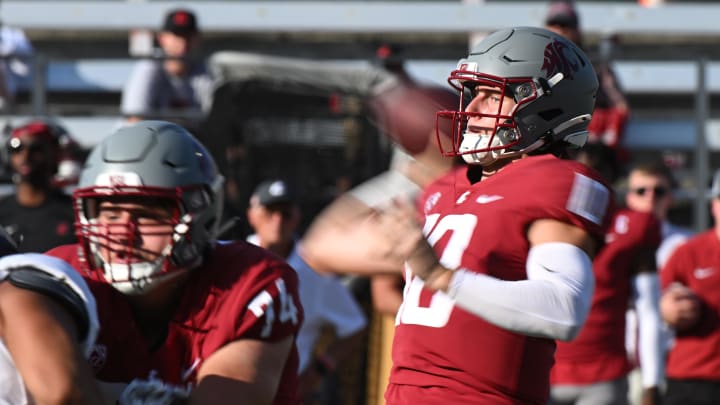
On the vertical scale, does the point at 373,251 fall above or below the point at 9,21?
above

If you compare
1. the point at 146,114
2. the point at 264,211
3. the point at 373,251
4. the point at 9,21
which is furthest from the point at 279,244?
the point at 9,21

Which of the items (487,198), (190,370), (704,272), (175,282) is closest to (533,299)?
(487,198)

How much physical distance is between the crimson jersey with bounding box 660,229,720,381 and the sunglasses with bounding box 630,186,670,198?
426 millimetres

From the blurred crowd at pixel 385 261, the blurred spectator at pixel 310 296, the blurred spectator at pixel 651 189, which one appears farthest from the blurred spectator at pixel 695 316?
the blurred crowd at pixel 385 261

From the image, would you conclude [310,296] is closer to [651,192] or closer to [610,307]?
[610,307]

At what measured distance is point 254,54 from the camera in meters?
7.66

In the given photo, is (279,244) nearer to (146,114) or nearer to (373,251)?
(146,114)

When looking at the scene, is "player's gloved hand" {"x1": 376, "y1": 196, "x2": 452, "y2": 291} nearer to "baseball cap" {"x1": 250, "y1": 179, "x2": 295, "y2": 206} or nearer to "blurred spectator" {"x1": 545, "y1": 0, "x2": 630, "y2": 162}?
"baseball cap" {"x1": 250, "y1": 179, "x2": 295, "y2": 206}

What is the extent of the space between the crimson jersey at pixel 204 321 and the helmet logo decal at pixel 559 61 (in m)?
0.86

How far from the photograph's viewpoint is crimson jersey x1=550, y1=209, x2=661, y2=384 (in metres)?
6.09

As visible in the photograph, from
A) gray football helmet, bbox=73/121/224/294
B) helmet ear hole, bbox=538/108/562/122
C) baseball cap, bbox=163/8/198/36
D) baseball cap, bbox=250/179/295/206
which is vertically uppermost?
helmet ear hole, bbox=538/108/562/122

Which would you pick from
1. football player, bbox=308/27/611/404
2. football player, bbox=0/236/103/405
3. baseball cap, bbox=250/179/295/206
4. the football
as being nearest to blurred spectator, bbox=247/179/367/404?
baseball cap, bbox=250/179/295/206

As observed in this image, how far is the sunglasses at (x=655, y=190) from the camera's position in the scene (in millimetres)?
7082

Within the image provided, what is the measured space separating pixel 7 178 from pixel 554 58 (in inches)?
172
